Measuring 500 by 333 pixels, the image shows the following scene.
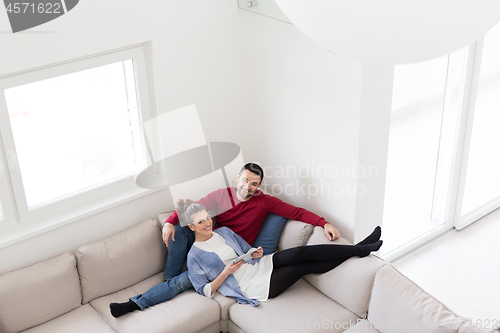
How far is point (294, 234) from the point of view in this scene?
3525mm

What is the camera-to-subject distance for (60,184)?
340 centimetres

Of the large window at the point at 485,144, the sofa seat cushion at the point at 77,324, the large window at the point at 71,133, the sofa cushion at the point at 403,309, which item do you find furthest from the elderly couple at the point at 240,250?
the large window at the point at 485,144

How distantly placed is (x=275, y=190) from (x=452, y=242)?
1693 mm

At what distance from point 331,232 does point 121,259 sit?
148 centimetres

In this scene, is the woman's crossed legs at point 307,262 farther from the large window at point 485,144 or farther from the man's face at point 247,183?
the large window at point 485,144

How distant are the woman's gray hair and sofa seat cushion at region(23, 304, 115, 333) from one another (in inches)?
33.1

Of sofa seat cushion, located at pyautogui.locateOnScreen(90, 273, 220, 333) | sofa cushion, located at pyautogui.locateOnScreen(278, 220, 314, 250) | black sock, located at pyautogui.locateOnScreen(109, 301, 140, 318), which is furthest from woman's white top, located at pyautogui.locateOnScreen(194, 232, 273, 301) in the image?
black sock, located at pyautogui.locateOnScreen(109, 301, 140, 318)

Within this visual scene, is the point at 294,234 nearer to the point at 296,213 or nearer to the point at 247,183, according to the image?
the point at 296,213

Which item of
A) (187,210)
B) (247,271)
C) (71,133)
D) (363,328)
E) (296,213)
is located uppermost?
(71,133)

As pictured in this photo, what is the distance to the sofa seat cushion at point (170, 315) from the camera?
3053 mm

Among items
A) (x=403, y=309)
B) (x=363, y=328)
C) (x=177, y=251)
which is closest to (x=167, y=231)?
(x=177, y=251)

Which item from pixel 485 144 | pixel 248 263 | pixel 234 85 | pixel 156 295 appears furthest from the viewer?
pixel 485 144

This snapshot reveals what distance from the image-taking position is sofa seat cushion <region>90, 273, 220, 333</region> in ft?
10.0

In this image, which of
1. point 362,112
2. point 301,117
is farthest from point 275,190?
point 362,112
